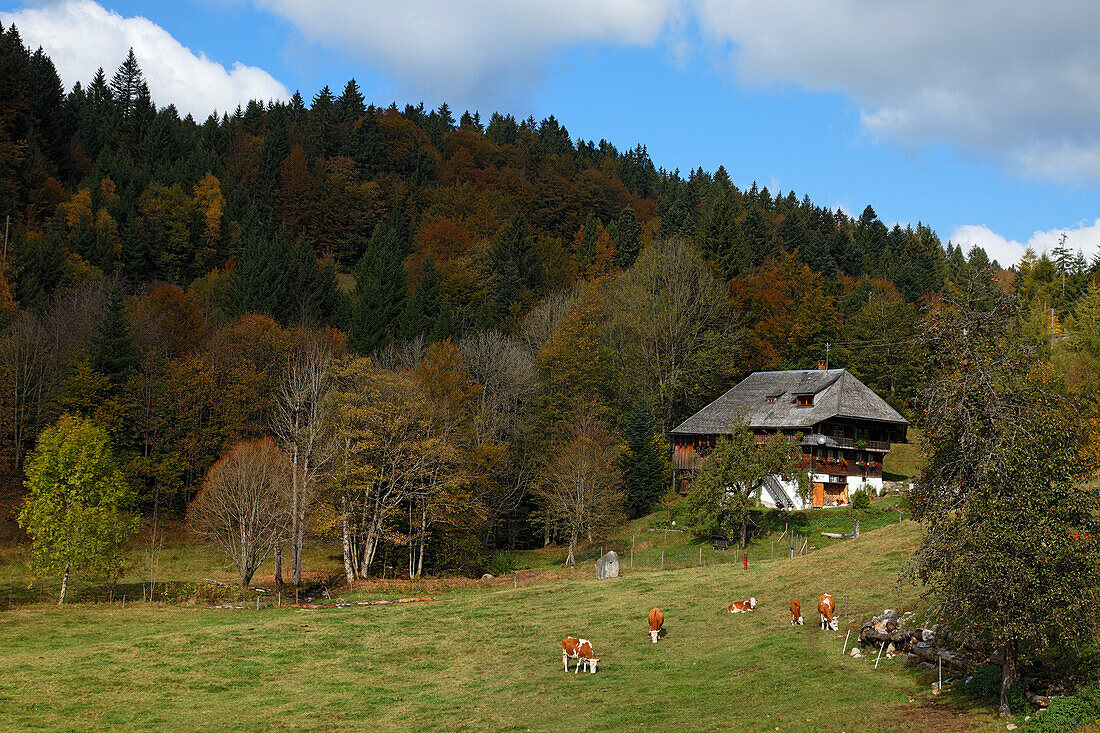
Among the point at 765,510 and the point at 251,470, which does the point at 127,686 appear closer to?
the point at 251,470

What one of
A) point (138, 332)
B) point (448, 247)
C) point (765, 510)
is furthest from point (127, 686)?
point (448, 247)

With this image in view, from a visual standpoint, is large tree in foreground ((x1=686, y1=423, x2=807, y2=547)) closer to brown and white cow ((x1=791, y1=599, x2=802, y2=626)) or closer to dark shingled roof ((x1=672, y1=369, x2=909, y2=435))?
dark shingled roof ((x1=672, y1=369, x2=909, y2=435))

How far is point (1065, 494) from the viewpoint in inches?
674

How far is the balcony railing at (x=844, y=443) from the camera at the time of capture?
6556cm

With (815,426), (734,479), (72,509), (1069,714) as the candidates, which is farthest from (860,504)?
(72,509)

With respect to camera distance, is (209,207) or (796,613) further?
(209,207)

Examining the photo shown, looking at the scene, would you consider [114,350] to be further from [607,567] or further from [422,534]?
[607,567]

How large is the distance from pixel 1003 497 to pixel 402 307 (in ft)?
263

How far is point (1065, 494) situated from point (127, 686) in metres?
25.6

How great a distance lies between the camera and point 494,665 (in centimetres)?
2769

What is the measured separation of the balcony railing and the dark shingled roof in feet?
3.76

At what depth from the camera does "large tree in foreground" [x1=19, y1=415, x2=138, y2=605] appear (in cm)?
4278

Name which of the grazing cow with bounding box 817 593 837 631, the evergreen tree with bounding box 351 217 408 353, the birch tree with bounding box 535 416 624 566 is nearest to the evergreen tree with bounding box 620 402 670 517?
the birch tree with bounding box 535 416 624 566

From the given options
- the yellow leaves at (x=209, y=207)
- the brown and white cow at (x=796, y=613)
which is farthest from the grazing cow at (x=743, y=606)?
the yellow leaves at (x=209, y=207)
